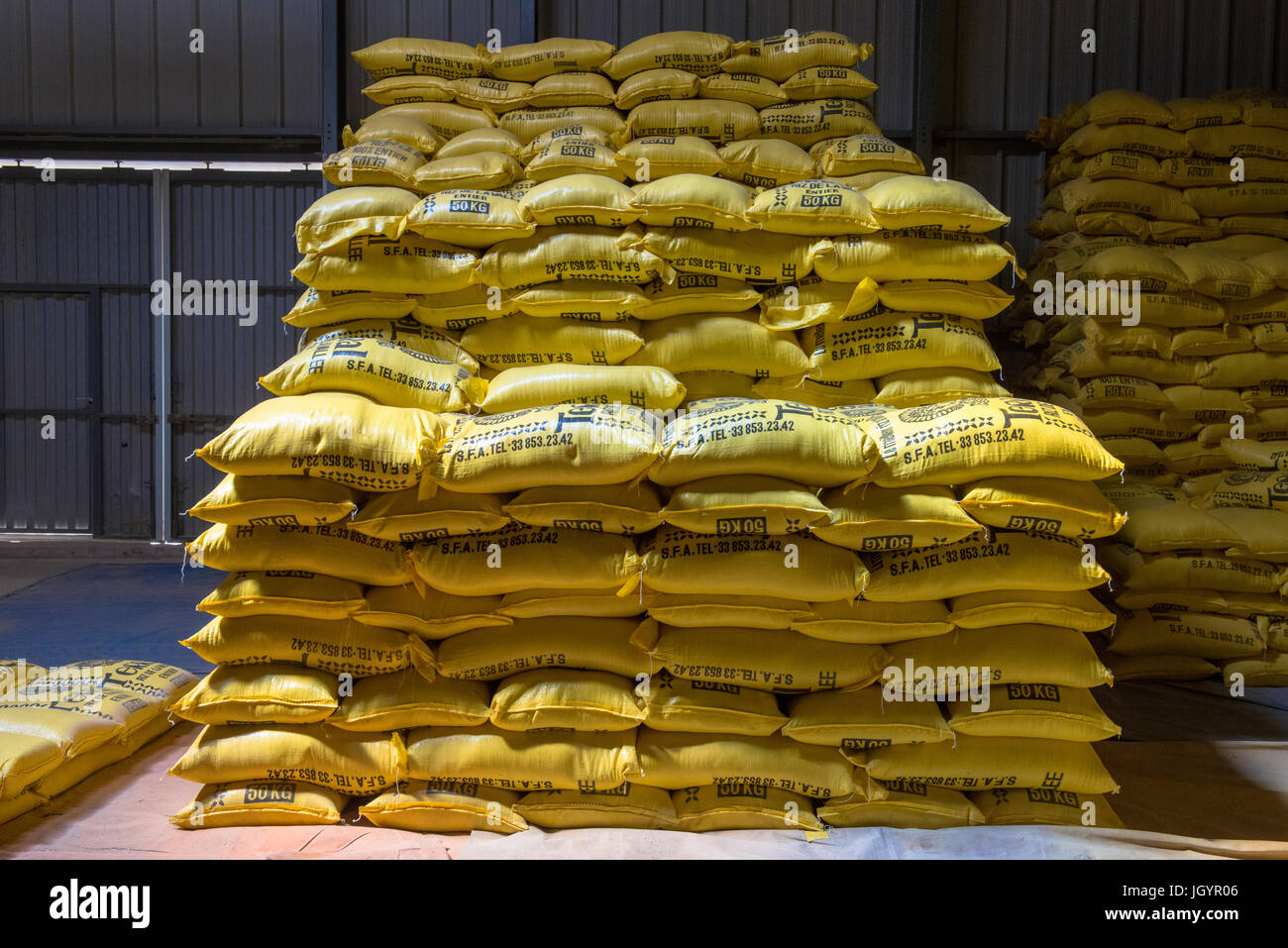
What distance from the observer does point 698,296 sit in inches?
110

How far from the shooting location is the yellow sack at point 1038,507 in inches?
89.0

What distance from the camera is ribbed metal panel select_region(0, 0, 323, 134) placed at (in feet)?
19.4

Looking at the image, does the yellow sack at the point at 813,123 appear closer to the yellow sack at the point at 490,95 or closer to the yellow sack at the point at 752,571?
the yellow sack at the point at 490,95

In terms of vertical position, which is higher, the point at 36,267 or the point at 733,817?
the point at 36,267

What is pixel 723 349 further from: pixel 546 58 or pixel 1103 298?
pixel 1103 298

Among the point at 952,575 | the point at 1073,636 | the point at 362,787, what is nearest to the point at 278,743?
the point at 362,787

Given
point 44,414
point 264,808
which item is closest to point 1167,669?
point 264,808

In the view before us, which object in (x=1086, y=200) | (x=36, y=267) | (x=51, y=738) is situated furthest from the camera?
(x=36, y=267)

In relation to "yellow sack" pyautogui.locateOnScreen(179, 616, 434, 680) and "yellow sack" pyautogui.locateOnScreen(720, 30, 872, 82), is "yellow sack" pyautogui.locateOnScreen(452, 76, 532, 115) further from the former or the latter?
"yellow sack" pyautogui.locateOnScreen(179, 616, 434, 680)

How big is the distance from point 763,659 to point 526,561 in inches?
29.6

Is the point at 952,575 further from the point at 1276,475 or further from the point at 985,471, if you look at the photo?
the point at 1276,475

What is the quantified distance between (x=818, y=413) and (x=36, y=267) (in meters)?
7.73

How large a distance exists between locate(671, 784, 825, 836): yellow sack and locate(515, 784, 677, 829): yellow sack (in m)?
0.07

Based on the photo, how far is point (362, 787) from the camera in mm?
2359
